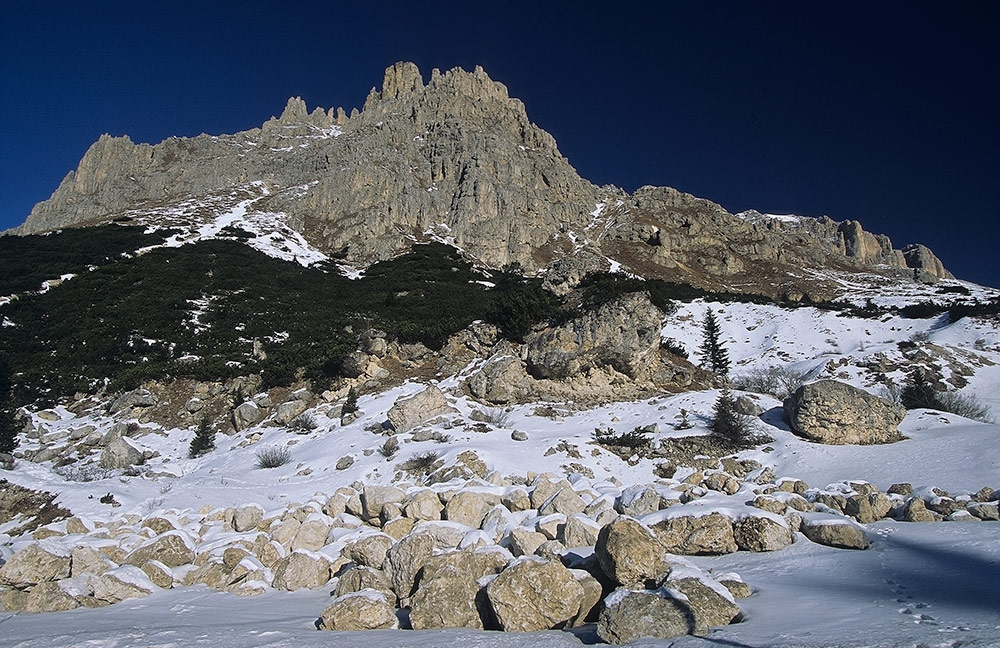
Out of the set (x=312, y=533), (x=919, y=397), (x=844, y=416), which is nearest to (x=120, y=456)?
(x=312, y=533)

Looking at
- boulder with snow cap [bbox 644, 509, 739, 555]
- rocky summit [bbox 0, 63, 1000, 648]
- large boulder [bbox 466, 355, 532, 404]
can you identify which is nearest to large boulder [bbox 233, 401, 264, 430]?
rocky summit [bbox 0, 63, 1000, 648]

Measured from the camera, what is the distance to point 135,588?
6828 mm

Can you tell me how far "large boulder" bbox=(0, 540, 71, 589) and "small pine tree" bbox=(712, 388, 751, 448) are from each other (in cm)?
1467

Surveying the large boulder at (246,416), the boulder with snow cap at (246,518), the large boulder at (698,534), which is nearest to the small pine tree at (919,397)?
the large boulder at (698,534)

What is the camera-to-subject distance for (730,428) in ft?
47.5

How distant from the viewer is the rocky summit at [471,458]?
17.5ft

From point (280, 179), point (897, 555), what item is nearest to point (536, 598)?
point (897, 555)

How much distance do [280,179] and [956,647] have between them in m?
96.0

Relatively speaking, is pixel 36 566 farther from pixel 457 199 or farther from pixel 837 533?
pixel 457 199

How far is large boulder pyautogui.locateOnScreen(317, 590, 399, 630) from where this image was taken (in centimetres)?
534

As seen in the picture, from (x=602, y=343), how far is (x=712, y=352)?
11.1m

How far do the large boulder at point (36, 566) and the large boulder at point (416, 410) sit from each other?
346 inches

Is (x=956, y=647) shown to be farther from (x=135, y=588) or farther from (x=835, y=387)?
(x=835, y=387)

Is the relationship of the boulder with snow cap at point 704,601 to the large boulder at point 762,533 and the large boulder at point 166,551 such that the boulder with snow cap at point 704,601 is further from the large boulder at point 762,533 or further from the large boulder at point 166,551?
the large boulder at point 166,551
